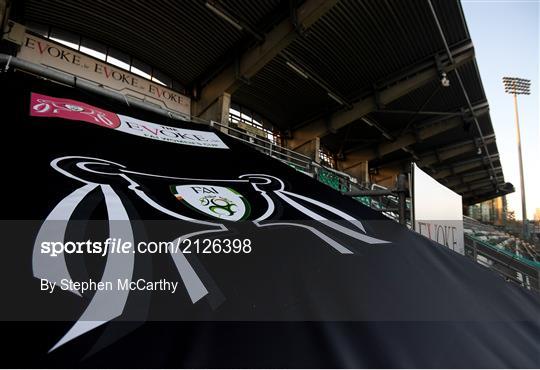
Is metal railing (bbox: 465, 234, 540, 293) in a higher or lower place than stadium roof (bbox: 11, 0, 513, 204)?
lower

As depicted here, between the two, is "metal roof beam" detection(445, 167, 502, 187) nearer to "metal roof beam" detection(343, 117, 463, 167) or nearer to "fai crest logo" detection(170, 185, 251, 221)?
"metal roof beam" detection(343, 117, 463, 167)

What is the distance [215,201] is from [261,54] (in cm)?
829

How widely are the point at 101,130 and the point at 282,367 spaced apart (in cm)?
170

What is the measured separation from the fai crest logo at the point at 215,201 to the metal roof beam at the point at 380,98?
10978 mm

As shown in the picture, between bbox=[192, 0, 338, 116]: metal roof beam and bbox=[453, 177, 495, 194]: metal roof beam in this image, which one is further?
bbox=[453, 177, 495, 194]: metal roof beam

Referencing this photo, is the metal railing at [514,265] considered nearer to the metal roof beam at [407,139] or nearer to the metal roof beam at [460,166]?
the metal roof beam at [407,139]

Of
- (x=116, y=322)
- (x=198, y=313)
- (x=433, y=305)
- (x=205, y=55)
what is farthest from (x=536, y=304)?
(x=205, y=55)

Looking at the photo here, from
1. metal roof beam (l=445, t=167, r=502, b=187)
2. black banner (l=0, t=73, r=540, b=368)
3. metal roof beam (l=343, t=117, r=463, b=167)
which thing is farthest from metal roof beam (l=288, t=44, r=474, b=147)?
metal roof beam (l=445, t=167, r=502, b=187)

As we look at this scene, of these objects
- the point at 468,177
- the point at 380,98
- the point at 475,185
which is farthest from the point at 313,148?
the point at 475,185

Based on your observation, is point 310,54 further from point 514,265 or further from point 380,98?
point 514,265

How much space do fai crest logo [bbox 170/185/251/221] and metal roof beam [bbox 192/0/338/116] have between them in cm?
730

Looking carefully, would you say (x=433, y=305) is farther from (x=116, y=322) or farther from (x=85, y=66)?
(x=85, y=66)

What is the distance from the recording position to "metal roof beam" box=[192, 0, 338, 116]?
7504 millimetres

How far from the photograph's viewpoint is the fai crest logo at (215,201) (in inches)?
52.7
